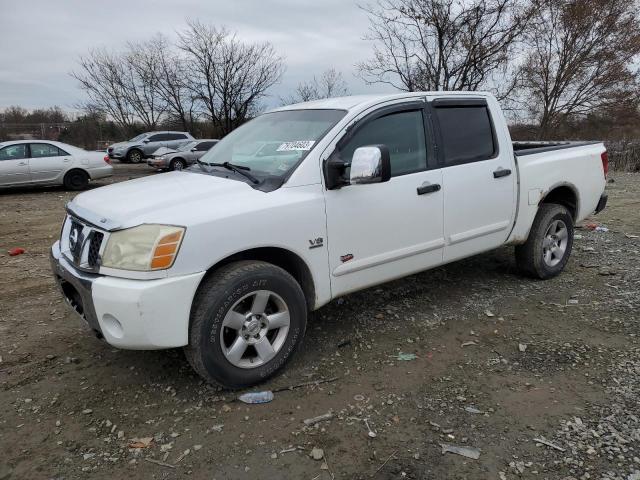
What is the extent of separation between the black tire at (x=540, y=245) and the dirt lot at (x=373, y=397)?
287mm

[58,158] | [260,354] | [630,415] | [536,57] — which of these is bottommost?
[630,415]

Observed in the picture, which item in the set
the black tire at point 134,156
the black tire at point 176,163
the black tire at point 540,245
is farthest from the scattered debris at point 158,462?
the black tire at point 134,156

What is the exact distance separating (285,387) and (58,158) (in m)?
12.4

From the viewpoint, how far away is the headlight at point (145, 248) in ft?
8.13

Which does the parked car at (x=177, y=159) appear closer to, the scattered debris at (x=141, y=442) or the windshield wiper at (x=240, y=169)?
the windshield wiper at (x=240, y=169)

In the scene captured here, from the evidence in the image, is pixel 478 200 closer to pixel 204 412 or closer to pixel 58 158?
pixel 204 412

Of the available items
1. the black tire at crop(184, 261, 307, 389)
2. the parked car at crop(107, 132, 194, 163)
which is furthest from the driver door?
the parked car at crop(107, 132, 194, 163)

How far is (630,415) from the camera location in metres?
2.61

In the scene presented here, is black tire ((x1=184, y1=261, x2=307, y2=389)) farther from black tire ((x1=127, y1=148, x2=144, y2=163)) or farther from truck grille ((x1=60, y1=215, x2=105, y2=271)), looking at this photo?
black tire ((x1=127, y1=148, x2=144, y2=163))

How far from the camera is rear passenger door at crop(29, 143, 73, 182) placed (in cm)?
1245

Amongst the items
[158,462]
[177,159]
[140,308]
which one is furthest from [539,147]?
[177,159]

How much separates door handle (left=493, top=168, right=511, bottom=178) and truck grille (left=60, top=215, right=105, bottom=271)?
3153mm

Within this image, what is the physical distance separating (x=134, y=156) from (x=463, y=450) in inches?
955

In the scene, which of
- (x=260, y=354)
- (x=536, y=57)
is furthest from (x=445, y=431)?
(x=536, y=57)
